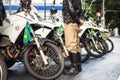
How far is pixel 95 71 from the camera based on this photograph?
838cm

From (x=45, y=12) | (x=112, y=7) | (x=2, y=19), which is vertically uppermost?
(x=2, y=19)

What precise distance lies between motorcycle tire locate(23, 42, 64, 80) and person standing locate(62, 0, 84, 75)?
3.34 ft

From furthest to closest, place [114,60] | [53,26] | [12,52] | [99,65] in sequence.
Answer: [114,60] < [99,65] < [53,26] < [12,52]

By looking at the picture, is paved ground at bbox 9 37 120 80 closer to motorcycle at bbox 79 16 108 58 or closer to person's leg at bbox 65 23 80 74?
person's leg at bbox 65 23 80 74

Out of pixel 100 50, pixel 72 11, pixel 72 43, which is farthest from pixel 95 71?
pixel 100 50

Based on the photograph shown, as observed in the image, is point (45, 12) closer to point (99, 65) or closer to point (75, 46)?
point (99, 65)

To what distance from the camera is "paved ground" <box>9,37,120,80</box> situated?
7578 millimetres

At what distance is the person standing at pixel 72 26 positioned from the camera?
7824mm

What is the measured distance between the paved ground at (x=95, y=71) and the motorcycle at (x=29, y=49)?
Result: 670 millimetres

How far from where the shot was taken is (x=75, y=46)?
7.89 meters

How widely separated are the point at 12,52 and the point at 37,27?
30.6 inches

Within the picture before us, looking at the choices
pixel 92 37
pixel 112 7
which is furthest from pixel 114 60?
pixel 112 7

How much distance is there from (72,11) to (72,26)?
286 mm

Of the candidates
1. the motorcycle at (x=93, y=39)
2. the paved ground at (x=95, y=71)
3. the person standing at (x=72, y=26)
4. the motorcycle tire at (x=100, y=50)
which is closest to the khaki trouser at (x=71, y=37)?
the person standing at (x=72, y=26)
